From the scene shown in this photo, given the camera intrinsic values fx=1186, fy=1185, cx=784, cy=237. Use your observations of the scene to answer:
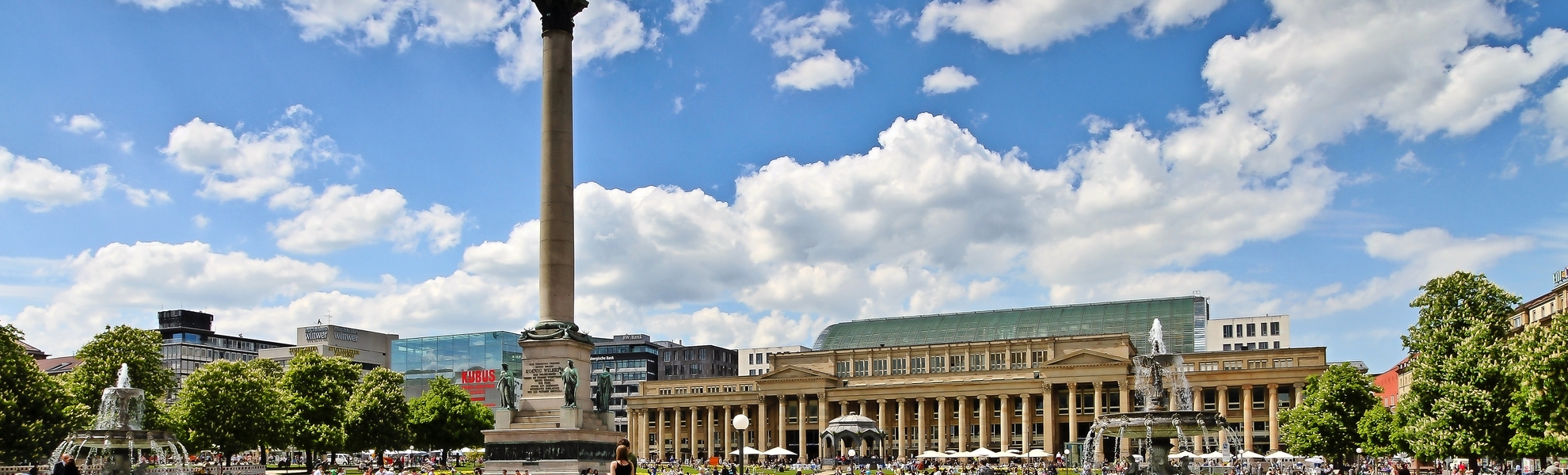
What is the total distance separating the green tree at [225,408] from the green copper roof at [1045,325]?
329 feet

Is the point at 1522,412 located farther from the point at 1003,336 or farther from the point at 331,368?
the point at 1003,336

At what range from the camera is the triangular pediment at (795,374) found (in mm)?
158125

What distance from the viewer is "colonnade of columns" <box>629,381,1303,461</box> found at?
140 m

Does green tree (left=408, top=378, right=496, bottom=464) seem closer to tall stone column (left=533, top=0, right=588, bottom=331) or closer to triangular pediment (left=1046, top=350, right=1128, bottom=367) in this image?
tall stone column (left=533, top=0, right=588, bottom=331)

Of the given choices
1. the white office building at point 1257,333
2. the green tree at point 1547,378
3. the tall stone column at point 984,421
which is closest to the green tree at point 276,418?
the green tree at point 1547,378

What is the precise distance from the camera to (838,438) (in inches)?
4301

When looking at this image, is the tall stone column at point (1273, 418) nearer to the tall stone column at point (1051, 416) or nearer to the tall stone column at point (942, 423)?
the tall stone column at point (1051, 416)

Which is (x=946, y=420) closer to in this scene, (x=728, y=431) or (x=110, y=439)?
(x=728, y=431)

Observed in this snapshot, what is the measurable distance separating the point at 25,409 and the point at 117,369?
1520 cm

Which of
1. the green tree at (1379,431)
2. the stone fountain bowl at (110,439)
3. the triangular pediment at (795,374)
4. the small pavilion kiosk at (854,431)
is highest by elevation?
the stone fountain bowl at (110,439)

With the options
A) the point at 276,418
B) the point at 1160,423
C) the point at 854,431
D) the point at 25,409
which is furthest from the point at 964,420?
the point at 1160,423

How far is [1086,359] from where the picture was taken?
141250 millimetres

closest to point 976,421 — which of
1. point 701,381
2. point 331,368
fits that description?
point 701,381

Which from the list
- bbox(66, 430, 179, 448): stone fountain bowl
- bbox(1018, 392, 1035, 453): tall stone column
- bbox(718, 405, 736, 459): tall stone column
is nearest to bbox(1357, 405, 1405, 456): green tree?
bbox(1018, 392, 1035, 453): tall stone column
